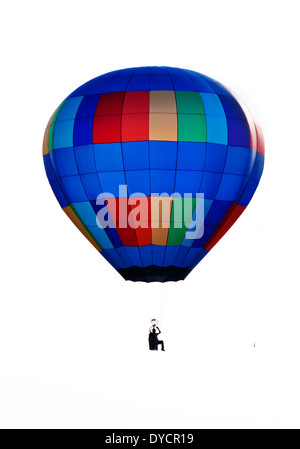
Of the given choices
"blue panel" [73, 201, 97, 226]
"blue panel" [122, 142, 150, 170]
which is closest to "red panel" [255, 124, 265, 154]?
Answer: "blue panel" [122, 142, 150, 170]

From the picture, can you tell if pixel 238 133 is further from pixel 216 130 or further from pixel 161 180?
pixel 161 180

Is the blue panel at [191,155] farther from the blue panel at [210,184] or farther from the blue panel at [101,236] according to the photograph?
the blue panel at [101,236]

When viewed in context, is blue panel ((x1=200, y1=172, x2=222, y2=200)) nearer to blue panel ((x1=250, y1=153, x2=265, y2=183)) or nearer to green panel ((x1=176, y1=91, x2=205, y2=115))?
blue panel ((x1=250, y1=153, x2=265, y2=183))

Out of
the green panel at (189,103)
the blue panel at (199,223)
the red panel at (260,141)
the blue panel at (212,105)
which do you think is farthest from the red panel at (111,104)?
the red panel at (260,141)

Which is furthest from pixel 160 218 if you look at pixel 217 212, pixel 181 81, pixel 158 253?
pixel 181 81

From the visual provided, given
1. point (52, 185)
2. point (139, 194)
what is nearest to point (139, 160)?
point (139, 194)

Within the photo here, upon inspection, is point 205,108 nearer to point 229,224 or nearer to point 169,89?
point 169,89
